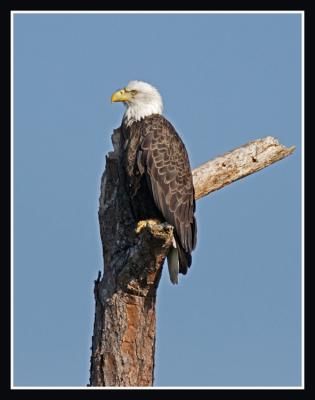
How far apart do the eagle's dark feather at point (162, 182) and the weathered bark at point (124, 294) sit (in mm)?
191

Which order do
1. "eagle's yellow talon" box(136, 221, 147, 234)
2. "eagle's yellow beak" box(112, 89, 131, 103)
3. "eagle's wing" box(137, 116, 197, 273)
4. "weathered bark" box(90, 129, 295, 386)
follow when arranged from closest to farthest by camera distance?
"weathered bark" box(90, 129, 295, 386), "eagle's yellow talon" box(136, 221, 147, 234), "eagle's wing" box(137, 116, 197, 273), "eagle's yellow beak" box(112, 89, 131, 103)

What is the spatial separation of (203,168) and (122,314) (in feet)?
A: 5.77

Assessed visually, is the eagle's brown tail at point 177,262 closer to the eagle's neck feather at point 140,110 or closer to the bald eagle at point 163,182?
the bald eagle at point 163,182

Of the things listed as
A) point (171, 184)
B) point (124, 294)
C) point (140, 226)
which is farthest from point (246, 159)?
point (124, 294)

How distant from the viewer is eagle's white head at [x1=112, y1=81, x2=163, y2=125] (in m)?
8.31

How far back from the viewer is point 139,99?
8383mm

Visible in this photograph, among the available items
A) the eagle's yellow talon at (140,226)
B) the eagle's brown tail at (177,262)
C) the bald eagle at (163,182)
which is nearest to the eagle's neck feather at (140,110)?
the bald eagle at (163,182)

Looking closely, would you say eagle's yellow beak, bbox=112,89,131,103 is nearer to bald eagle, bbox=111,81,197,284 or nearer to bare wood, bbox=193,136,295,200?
bald eagle, bbox=111,81,197,284

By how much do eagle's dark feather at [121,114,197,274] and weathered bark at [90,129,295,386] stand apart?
191mm

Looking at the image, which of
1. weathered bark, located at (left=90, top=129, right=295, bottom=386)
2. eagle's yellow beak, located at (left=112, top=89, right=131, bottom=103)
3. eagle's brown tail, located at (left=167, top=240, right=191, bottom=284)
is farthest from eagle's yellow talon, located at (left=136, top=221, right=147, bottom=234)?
eagle's yellow beak, located at (left=112, top=89, right=131, bottom=103)

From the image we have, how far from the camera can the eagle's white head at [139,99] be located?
8312 mm

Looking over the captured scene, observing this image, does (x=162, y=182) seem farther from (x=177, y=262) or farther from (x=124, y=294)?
(x=124, y=294)

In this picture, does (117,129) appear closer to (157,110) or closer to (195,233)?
(157,110)

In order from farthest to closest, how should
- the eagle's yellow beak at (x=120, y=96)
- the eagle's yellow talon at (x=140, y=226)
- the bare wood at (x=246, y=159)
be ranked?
the eagle's yellow beak at (x=120, y=96)
the bare wood at (x=246, y=159)
the eagle's yellow talon at (x=140, y=226)
